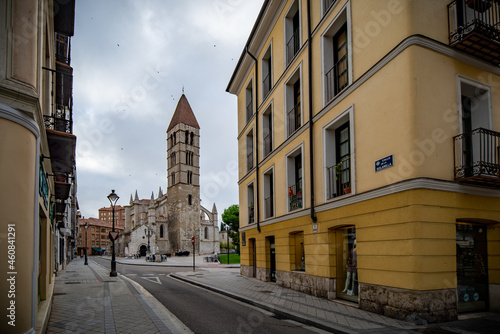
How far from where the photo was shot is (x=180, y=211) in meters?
70.1

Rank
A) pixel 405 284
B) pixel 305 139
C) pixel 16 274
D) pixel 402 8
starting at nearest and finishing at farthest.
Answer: pixel 16 274 < pixel 405 284 < pixel 402 8 < pixel 305 139

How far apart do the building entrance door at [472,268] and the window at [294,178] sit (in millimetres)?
6285

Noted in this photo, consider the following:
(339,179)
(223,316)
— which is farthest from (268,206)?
(223,316)

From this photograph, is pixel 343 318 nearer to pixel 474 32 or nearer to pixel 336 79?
pixel 474 32

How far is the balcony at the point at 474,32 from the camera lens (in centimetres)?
836

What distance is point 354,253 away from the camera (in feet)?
34.2

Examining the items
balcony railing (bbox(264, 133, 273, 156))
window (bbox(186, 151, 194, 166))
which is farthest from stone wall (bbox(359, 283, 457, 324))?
window (bbox(186, 151, 194, 166))

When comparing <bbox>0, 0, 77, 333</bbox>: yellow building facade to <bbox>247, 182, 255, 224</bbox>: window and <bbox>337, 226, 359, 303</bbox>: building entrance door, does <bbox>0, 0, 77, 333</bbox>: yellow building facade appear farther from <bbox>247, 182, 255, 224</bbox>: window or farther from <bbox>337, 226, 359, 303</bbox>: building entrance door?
<bbox>247, 182, 255, 224</bbox>: window

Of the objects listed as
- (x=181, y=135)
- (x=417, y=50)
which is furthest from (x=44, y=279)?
(x=181, y=135)

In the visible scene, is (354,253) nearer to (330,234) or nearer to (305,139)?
(330,234)

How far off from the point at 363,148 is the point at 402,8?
11.8 ft

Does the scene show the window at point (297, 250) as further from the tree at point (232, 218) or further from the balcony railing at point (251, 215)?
the tree at point (232, 218)

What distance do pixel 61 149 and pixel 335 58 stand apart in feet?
29.3

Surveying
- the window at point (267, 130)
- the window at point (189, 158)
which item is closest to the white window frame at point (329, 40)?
the window at point (267, 130)
